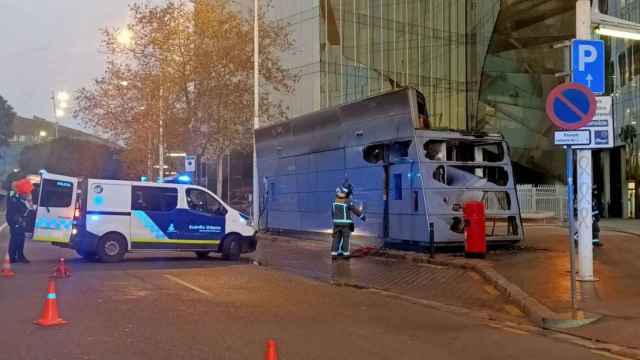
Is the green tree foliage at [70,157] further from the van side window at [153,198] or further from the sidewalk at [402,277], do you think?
the sidewalk at [402,277]

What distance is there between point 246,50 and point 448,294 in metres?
23.8

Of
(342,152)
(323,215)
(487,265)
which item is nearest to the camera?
(487,265)

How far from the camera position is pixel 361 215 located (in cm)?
1767


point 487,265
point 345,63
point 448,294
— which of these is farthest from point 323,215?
point 345,63

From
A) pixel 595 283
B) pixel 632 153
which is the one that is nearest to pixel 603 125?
pixel 595 283

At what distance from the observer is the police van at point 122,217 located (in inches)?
659

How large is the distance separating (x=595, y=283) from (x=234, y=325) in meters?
6.55

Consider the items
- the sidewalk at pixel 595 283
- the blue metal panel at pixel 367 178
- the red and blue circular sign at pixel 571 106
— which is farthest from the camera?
the blue metal panel at pixel 367 178

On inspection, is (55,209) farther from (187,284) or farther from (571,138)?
(571,138)

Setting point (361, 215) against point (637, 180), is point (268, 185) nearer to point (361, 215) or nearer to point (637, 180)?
point (361, 215)

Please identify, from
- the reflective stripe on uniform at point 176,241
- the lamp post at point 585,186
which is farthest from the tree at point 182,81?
the lamp post at point 585,186

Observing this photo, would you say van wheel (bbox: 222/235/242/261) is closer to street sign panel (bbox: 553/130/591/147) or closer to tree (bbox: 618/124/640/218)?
street sign panel (bbox: 553/130/591/147)

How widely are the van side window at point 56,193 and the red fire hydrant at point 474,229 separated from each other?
31.5 feet

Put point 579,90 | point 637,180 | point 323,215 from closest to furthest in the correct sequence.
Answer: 1. point 579,90
2. point 323,215
3. point 637,180
